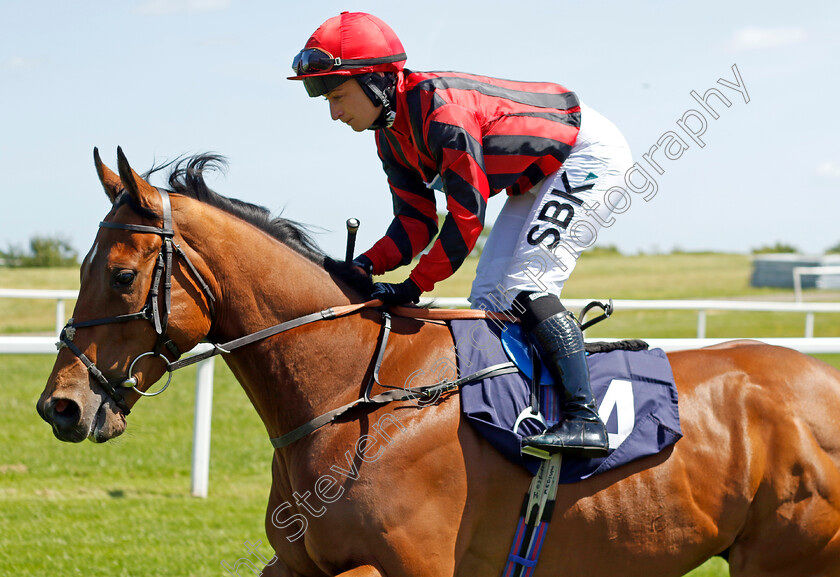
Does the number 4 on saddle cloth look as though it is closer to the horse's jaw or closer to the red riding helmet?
the red riding helmet

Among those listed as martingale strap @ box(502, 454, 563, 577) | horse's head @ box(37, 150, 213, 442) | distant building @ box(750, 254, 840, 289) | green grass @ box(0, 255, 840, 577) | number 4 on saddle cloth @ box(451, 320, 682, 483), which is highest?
horse's head @ box(37, 150, 213, 442)

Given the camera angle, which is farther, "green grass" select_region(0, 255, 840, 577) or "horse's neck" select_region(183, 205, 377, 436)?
"green grass" select_region(0, 255, 840, 577)

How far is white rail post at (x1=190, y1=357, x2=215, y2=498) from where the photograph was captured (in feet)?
17.8

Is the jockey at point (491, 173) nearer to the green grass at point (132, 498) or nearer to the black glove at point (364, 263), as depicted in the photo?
the black glove at point (364, 263)

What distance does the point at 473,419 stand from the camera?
259 centimetres

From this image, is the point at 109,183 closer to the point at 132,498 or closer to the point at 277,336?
the point at 277,336

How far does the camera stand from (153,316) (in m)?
2.40

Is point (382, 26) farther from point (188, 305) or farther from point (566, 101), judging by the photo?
point (188, 305)

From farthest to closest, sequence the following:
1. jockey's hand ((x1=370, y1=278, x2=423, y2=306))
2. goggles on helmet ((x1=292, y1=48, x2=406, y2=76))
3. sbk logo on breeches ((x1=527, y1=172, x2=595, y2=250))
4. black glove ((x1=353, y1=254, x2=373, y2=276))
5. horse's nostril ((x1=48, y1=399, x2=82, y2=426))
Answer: black glove ((x1=353, y1=254, x2=373, y2=276))
sbk logo on breeches ((x1=527, y1=172, x2=595, y2=250))
jockey's hand ((x1=370, y1=278, x2=423, y2=306))
goggles on helmet ((x1=292, y1=48, x2=406, y2=76))
horse's nostril ((x1=48, y1=399, x2=82, y2=426))

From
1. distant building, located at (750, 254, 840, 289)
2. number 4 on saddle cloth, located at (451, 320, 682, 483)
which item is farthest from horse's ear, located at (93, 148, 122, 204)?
distant building, located at (750, 254, 840, 289)

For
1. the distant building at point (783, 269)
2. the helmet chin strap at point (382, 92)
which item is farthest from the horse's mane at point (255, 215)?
the distant building at point (783, 269)

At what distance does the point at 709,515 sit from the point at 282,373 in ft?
4.89

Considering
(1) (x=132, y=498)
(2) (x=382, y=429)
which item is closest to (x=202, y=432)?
(1) (x=132, y=498)

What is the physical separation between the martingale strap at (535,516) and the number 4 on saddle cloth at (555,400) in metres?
0.04
